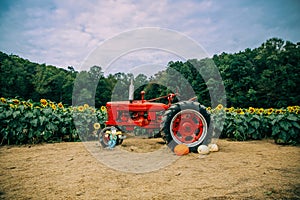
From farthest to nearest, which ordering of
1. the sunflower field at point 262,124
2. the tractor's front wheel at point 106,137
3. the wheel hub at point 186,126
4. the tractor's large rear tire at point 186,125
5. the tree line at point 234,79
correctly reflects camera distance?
the tree line at point 234,79, the sunflower field at point 262,124, the tractor's front wheel at point 106,137, the wheel hub at point 186,126, the tractor's large rear tire at point 186,125

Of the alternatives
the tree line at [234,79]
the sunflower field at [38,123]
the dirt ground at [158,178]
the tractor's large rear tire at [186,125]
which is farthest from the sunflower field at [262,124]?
the tree line at [234,79]

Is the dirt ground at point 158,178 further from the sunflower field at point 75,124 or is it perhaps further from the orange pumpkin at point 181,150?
the sunflower field at point 75,124

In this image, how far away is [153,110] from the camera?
16.6 ft

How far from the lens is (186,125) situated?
4824 millimetres

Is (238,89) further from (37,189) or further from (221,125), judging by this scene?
(37,189)

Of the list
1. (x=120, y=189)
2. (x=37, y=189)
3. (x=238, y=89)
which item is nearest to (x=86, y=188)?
(x=120, y=189)

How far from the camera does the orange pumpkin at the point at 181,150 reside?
4254 millimetres

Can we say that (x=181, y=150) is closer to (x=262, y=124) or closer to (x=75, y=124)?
(x=262, y=124)

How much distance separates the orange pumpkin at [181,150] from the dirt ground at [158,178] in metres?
0.20

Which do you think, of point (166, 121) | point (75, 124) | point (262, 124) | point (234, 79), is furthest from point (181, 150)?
point (234, 79)

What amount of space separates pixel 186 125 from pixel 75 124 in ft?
12.2

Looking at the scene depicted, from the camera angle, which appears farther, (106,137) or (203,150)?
(106,137)

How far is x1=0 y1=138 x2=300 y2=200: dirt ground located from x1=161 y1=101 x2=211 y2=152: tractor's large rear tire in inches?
23.2

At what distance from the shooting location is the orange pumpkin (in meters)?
4.25
